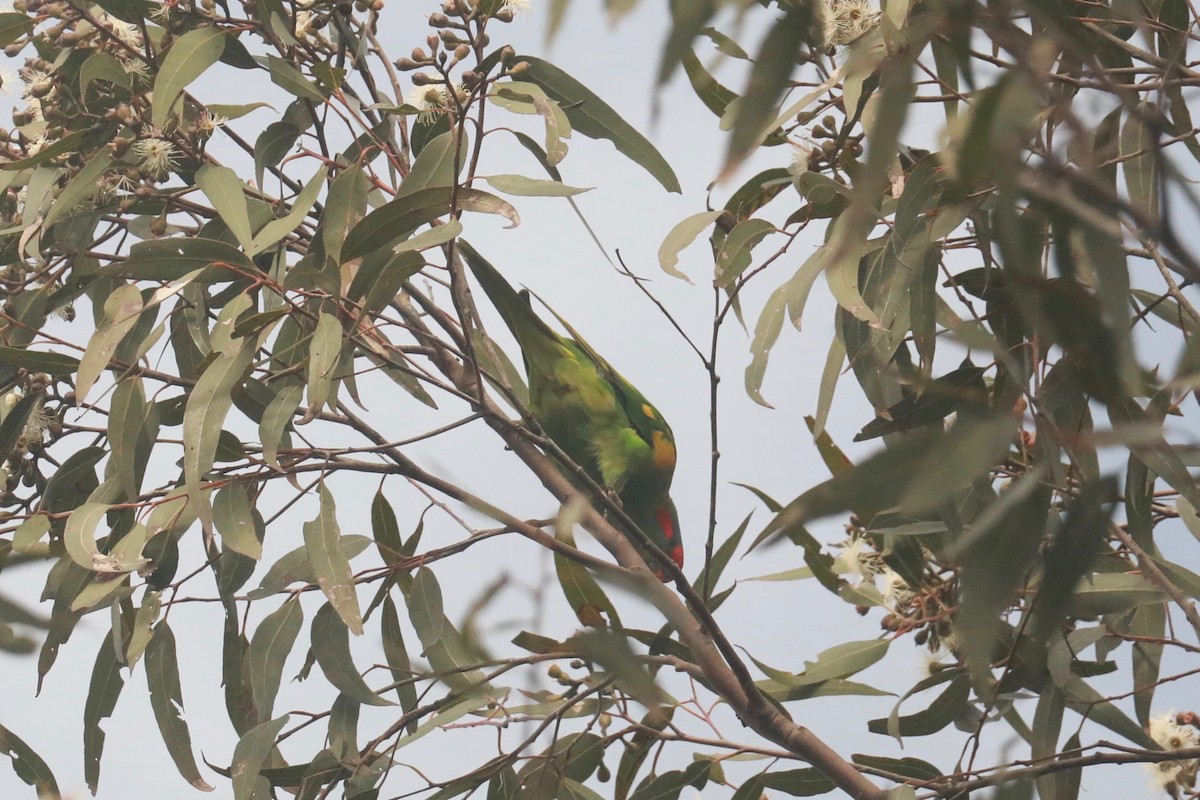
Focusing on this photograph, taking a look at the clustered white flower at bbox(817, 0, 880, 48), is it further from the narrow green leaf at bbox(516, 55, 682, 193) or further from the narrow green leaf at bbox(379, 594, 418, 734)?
the narrow green leaf at bbox(379, 594, 418, 734)

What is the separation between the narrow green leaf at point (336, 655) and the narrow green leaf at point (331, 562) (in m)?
0.20

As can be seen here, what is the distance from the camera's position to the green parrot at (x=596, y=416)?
259cm

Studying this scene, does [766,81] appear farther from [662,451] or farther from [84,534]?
[662,451]

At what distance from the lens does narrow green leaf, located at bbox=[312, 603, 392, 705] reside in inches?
74.6

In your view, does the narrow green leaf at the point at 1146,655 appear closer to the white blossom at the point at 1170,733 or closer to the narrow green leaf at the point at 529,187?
the white blossom at the point at 1170,733

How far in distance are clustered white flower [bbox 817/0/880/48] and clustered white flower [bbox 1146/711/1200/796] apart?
54.4 inches

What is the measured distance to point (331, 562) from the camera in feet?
5.65

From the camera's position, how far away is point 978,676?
60 centimetres

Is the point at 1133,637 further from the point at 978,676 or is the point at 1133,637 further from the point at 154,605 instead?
the point at 154,605

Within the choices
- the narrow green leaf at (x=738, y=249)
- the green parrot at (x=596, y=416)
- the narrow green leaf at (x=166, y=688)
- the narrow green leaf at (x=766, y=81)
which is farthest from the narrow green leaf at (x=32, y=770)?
the narrow green leaf at (x=766, y=81)

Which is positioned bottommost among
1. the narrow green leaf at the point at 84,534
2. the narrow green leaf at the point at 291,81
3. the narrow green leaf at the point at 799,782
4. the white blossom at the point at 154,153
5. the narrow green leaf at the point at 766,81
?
the narrow green leaf at the point at 766,81

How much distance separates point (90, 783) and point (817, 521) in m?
1.81

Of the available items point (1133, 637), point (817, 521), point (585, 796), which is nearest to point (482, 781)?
point (585, 796)

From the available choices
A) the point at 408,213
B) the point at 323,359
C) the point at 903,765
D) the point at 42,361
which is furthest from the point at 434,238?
the point at 903,765
